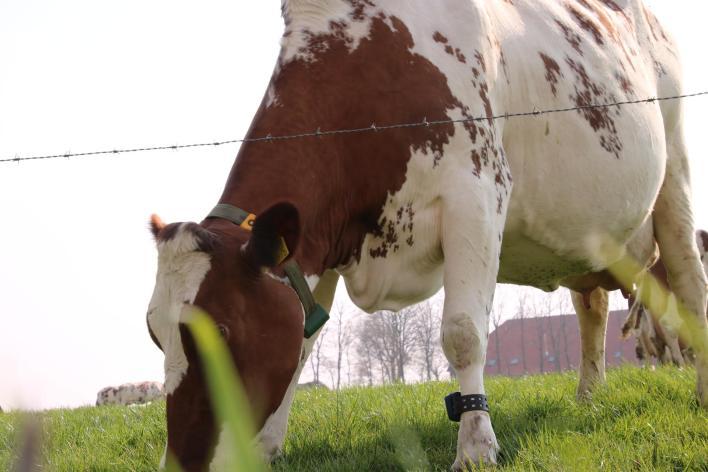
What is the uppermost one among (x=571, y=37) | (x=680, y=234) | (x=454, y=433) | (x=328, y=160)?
(x=571, y=37)

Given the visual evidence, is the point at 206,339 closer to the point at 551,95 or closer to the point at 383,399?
the point at 551,95

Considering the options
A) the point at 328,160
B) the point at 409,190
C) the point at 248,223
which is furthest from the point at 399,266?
the point at 248,223

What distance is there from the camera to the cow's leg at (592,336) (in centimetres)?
731

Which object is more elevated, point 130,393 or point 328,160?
point 328,160

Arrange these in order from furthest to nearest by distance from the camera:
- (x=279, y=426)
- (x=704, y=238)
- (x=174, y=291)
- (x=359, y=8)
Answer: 1. (x=704, y=238)
2. (x=279, y=426)
3. (x=359, y=8)
4. (x=174, y=291)

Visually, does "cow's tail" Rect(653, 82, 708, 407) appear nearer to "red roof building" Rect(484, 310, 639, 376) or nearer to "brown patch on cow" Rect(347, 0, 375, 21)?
"brown patch on cow" Rect(347, 0, 375, 21)

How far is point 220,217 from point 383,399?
3523 mm

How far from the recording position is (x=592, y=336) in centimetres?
766

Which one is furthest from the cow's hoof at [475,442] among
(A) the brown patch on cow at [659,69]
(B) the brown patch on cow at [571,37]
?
(A) the brown patch on cow at [659,69]

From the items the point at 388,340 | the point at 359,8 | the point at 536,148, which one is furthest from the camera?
the point at 388,340

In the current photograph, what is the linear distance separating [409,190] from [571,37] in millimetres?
2396

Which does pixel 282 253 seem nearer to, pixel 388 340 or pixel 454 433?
pixel 454 433

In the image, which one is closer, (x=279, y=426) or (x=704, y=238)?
(x=279, y=426)

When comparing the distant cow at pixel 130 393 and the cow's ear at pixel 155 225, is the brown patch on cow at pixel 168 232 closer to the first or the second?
the cow's ear at pixel 155 225
